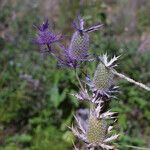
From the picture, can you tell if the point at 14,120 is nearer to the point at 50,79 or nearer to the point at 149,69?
the point at 50,79

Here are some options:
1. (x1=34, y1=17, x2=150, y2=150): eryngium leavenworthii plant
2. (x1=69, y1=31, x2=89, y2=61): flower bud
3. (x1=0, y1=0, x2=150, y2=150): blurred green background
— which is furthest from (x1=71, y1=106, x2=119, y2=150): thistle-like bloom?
(x1=0, y1=0, x2=150, y2=150): blurred green background

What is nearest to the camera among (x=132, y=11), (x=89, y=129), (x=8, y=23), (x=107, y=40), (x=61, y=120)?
(x=89, y=129)

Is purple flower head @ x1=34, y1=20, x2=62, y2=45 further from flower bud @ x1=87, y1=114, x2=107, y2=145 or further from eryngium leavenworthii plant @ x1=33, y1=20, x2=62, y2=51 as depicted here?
flower bud @ x1=87, y1=114, x2=107, y2=145

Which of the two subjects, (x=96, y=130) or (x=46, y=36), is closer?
(x=96, y=130)

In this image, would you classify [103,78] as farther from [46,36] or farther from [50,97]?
[50,97]

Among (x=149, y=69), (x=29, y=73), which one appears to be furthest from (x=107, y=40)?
(x=29, y=73)

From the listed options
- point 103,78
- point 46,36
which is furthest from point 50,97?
point 103,78
